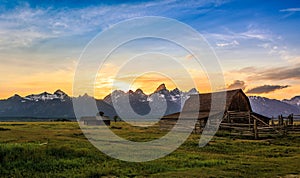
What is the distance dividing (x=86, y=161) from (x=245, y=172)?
9.97 m

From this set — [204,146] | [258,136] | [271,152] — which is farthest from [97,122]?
[271,152]

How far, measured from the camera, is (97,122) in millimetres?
84812

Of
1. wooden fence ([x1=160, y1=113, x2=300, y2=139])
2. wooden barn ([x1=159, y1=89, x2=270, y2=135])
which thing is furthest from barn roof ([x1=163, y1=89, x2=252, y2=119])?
wooden fence ([x1=160, y1=113, x2=300, y2=139])

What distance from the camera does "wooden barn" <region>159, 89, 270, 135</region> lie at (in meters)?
56.0

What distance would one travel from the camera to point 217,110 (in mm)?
57500

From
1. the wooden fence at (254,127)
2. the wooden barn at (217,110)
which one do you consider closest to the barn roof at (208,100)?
the wooden barn at (217,110)

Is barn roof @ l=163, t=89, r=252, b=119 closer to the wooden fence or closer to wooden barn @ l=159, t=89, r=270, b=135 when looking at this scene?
wooden barn @ l=159, t=89, r=270, b=135

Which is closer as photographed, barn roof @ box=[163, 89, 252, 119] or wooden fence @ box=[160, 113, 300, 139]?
wooden fence @ box=[160, 113, 300, 139]

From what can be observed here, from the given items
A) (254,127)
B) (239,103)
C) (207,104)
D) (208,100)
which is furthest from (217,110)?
(254,127)

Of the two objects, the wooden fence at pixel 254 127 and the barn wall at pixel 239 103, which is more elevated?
the barn wall at pixel 239 103

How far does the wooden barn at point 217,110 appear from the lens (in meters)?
56.0

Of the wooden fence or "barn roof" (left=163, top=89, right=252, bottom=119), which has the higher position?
"barn roof" (left=163, top=89, right=252, bottom=119)

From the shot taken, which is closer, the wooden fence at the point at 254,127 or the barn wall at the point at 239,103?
the wooden fence at the point at 254,127

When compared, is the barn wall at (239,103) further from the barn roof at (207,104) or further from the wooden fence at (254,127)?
the wooden fence at (254,127)
